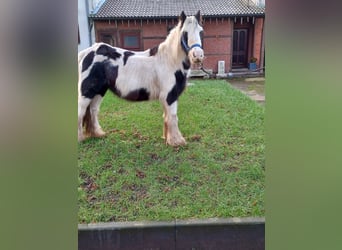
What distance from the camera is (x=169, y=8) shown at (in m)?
9.58

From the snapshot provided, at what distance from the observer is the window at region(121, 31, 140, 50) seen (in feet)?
31.6

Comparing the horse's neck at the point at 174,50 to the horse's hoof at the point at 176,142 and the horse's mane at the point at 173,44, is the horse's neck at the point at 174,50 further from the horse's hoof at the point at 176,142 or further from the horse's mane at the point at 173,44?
the horse's hoof at the point at 176,142

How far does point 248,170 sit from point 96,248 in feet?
4.55

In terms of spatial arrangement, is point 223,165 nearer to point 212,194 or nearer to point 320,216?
point 212,194

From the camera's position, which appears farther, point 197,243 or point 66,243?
point 197,243

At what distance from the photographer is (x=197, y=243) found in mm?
1698

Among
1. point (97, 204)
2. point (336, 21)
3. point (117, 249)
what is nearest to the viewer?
point (336, 21)

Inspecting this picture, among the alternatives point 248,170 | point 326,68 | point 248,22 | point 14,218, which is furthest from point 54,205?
point 248,22

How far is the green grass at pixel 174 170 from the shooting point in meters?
1.92

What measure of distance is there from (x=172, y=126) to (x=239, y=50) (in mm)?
8255

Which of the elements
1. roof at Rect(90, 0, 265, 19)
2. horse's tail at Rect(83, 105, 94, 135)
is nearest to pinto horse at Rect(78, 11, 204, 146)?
horse's tail at Rect(83, 105, 94, 135)

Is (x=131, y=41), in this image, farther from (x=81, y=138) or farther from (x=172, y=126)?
(x=172, y=126)

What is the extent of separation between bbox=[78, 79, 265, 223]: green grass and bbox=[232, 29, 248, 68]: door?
6546 mm

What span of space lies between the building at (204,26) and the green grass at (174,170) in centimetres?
611
